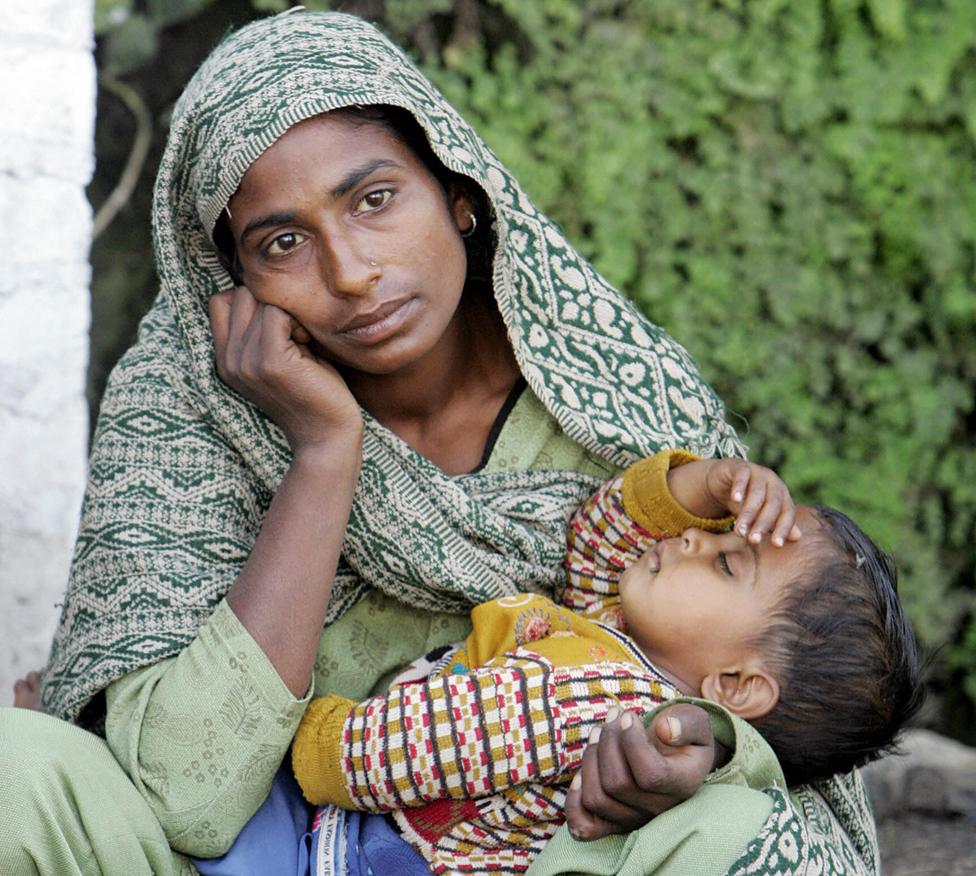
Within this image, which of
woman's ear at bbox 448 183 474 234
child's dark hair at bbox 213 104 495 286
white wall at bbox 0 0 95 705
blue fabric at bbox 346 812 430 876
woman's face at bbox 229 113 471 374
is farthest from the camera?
white wall at bbox 0 0 95 705

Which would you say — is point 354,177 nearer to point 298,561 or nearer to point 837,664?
point 298,561

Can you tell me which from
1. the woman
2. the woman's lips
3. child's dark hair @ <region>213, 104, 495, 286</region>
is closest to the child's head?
the woman

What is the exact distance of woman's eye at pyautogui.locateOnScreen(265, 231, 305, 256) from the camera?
236cm

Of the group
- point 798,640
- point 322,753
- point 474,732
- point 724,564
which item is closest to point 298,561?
point 322,753

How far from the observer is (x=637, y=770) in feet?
6.21

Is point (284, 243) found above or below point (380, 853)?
above

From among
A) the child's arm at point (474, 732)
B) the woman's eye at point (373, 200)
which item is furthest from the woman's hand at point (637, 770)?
the woman's eye at point (373, 200)

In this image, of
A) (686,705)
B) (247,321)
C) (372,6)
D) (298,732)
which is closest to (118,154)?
(372,6)

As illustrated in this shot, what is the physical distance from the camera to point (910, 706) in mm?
2293

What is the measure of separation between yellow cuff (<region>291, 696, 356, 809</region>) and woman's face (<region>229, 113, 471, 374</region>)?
62 centimetres

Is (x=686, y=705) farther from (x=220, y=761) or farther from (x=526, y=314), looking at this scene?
(x=526, y=314)

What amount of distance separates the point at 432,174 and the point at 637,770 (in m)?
1.19

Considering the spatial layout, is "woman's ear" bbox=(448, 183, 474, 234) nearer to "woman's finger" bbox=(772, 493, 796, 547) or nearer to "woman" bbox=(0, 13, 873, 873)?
"woman" bbox=(0, 13, 873, 873)

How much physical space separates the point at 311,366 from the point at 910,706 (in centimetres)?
120
